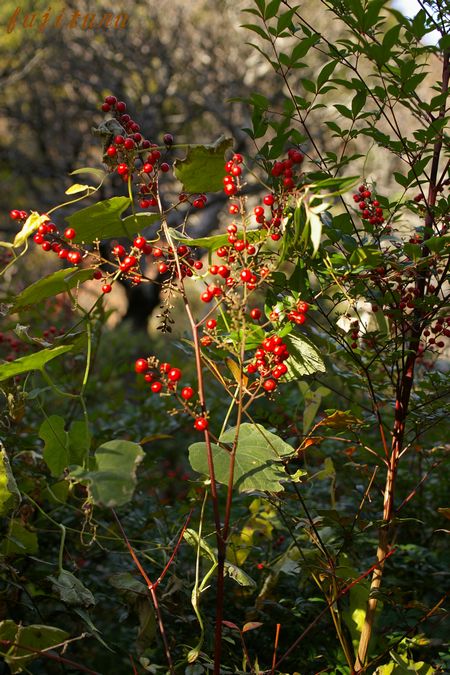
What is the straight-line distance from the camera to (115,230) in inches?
50.0

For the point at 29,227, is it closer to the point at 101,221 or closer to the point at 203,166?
the point at 101,221

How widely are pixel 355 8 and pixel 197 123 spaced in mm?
13499

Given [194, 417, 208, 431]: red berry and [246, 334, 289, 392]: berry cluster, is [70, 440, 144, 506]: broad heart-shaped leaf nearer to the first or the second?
[194, 417, 208, 431]: red berry

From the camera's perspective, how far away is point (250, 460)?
1220 mm

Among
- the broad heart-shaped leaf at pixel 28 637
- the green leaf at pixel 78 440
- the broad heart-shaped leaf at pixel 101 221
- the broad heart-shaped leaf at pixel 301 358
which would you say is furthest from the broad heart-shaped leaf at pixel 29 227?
the broad heart-shaped leaf at pixel 28 637

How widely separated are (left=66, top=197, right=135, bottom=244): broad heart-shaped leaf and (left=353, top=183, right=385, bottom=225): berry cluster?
1.74ft

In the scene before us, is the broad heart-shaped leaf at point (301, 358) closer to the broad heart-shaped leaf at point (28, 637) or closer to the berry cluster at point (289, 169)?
the berry cluster at point (289, 169)

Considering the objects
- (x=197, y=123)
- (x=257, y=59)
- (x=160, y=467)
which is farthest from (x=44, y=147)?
(x=160, y=467)

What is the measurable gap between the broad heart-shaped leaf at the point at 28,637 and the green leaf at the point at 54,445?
27cm

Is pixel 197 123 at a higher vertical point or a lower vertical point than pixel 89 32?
lower

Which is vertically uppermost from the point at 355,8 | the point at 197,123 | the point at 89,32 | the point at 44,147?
the point at 89,32

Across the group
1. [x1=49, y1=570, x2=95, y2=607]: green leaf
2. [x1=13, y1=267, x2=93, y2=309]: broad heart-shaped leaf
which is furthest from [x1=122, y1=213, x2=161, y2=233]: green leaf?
[x1=49, y1=570, x2=95, y2=607]: green leaf

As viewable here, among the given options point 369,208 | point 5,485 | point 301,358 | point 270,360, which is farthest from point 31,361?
point 369,208

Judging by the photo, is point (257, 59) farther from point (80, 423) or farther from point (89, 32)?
point (80, 423)
